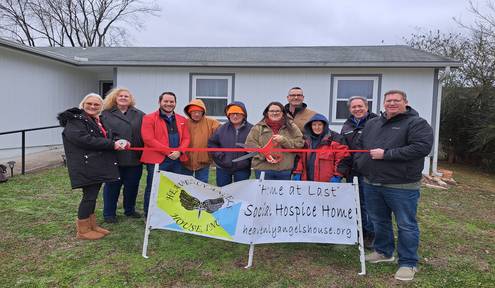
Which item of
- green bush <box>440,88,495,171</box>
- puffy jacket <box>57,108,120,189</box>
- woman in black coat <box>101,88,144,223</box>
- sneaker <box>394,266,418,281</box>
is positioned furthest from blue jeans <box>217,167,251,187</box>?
green bush <box>440,88,495,171</box>

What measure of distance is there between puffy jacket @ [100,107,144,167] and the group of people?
12mm

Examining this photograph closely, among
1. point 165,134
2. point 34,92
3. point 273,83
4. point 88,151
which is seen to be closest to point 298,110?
point 165,134

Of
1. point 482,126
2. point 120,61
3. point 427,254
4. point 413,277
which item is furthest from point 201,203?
point 482,126

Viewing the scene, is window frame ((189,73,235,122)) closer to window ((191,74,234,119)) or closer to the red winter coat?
window ((191,74,234,119))

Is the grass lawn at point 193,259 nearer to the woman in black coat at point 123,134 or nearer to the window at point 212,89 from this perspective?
the woman in black coat at point 123,134

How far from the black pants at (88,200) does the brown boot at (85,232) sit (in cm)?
8

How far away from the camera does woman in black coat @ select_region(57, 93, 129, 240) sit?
3576mm

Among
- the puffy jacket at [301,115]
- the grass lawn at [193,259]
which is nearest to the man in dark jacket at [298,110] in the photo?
the puffy jacket at [301,115]

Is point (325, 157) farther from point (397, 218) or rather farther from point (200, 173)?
point (200, 173)

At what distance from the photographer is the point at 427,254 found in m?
3.81

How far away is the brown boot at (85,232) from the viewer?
393 cm

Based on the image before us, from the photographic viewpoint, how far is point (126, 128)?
4188mm

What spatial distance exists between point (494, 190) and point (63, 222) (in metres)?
9.11

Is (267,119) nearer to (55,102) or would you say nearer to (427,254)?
(427,254)
